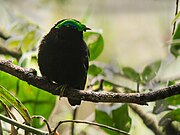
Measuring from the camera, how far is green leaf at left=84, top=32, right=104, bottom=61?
153 cm

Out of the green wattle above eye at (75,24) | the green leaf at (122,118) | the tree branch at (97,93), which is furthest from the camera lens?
the green leaf at (122,118)

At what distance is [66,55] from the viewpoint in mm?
1277

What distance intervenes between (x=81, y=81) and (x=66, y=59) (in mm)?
Result: 84

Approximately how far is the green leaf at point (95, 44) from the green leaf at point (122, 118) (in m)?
0.23

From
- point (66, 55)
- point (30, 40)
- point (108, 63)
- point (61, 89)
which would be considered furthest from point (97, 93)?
point (108, 63)

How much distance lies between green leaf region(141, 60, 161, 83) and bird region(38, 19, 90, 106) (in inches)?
13.1

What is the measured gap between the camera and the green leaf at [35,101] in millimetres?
1417

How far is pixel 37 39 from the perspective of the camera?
5.58 ft

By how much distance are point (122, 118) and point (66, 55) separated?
0.92 ft

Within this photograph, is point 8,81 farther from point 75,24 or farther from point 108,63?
point 108,63

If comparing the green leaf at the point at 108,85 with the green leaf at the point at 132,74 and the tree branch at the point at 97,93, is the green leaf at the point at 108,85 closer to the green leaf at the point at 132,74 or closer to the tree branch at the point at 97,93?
the green leaf at the point at 132,74

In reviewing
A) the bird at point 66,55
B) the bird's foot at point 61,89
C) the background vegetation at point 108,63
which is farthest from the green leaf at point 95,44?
the bird's foot at point 61,89

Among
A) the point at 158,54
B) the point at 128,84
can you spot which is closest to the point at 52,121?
the point at 128,84

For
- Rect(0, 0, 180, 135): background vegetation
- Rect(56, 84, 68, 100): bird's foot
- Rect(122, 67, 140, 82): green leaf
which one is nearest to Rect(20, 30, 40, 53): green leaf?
Rect(0, 0, 180, 135): background vegetation
